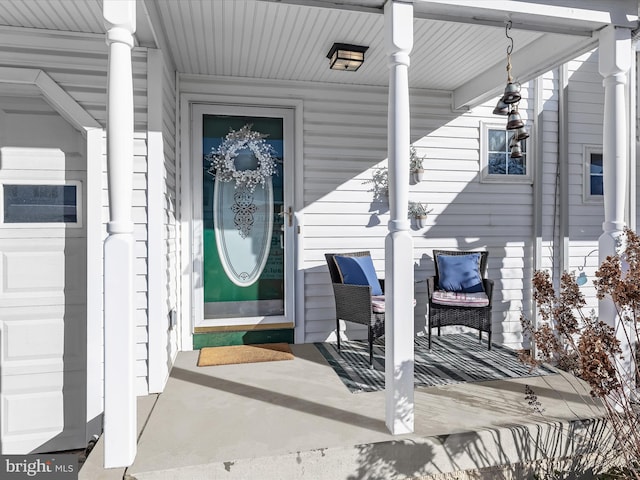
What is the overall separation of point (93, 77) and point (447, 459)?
3258 millimetres

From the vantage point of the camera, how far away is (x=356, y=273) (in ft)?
11.9

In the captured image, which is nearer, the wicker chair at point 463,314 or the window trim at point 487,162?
the wicker chair at point 463,314

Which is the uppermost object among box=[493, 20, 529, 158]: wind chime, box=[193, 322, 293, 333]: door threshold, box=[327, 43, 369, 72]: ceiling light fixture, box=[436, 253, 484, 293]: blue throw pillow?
box=[327, 43, 369, 72]: ceiling light fixture

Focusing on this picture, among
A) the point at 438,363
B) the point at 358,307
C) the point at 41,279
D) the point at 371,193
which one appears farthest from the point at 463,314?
the point at 41,279

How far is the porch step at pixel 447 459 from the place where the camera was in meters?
1.98

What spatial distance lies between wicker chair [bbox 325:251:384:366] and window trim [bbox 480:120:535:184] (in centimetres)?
205

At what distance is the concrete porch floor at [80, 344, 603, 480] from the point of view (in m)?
2.01

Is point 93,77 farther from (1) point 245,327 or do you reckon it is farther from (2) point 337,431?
(2) point 337,431

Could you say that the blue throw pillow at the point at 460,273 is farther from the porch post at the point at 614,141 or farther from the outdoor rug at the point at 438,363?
the porch post at the point at 614,141

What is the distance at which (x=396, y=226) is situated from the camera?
2225 millimetres

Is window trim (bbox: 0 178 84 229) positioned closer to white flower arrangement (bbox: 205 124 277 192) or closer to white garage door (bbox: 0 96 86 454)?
white garage door (bbox: 0 96 86 454)

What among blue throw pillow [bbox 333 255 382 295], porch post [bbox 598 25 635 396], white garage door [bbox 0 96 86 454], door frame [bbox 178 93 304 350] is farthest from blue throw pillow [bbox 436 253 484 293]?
white garage door [bbox 0 96 86 454]

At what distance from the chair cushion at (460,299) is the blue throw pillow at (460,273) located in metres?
0.09

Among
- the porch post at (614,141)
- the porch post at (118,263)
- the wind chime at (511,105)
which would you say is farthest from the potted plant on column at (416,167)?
the porch post at (118,263)
